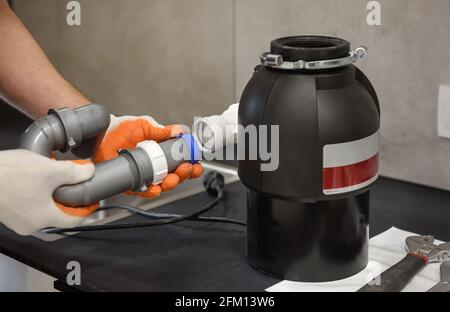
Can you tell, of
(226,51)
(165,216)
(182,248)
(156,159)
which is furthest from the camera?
(226,51)

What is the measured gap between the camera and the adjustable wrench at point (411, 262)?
971mm

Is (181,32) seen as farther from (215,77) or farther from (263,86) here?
(263,86)

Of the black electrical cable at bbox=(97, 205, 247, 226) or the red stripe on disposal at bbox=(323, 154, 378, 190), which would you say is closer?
the red stripe on disposal at bbox=(323, 154, 378, 190)

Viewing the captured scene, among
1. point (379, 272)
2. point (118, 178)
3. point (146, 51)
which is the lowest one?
point (379, 272)

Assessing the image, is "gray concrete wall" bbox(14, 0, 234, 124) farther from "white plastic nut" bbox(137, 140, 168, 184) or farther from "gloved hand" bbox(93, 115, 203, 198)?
"white plastic nut" bbox(137, 140, 168, 184)

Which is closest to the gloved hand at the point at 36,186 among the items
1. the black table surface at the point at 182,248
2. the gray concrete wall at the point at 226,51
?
the black table surface at the point at 182,248

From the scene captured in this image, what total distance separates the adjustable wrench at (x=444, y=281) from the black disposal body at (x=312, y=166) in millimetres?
107

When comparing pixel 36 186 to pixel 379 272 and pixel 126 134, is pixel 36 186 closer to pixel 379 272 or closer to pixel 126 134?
pixel 126 134

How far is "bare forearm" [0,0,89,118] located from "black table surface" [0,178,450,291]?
23 cm

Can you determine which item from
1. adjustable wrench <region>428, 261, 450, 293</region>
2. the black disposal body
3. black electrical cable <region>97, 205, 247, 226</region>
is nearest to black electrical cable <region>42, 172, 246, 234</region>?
black electrical cable <region>97, 205, 247, 226</region>

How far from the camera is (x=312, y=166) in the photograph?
3.09 feet

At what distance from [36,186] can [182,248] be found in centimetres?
30

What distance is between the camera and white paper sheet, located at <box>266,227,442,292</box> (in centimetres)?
100

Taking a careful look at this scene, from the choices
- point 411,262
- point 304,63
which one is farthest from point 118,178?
point 411,262
